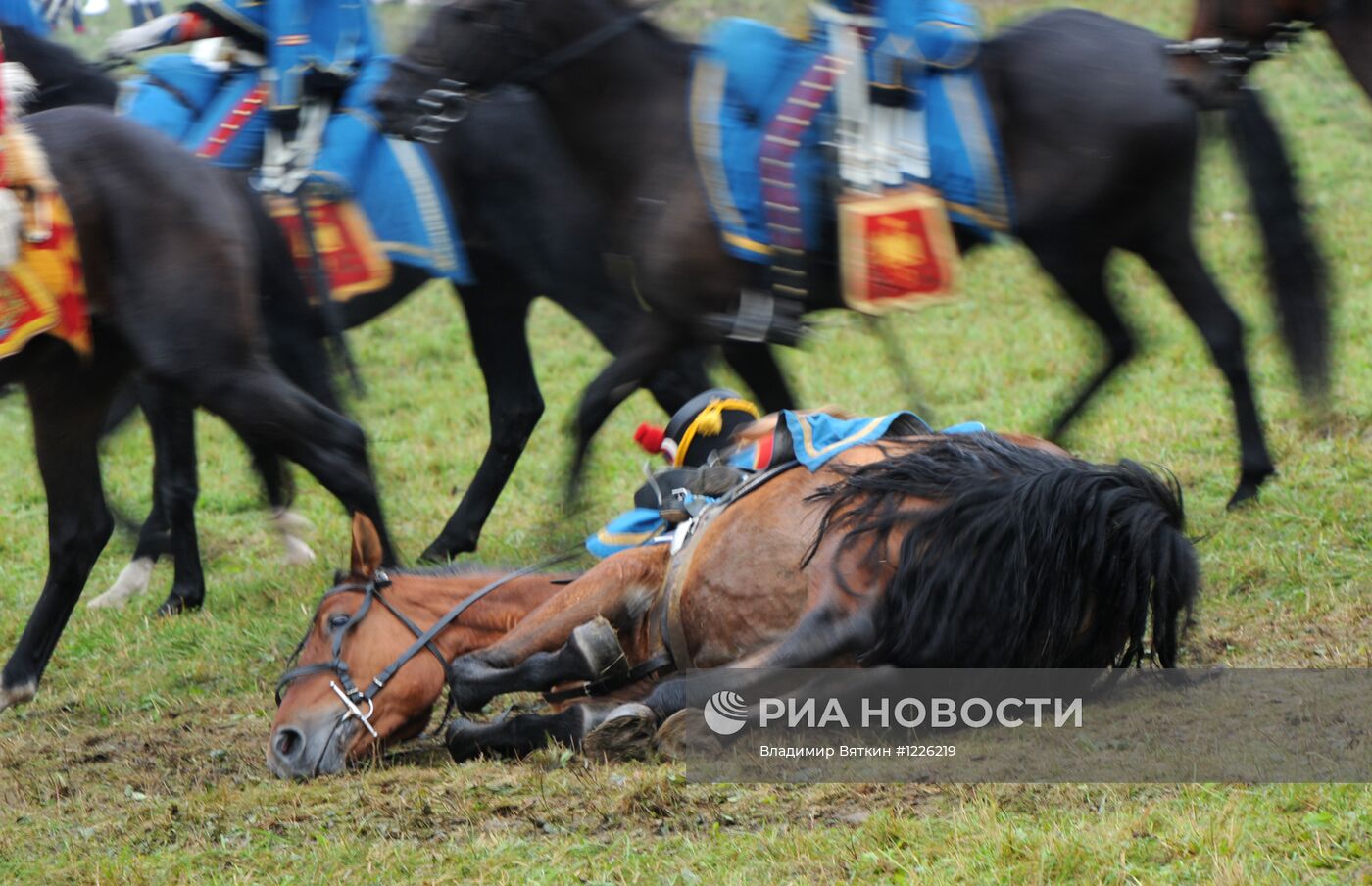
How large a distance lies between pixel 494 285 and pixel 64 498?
2547mm

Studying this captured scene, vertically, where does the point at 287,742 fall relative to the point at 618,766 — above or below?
below

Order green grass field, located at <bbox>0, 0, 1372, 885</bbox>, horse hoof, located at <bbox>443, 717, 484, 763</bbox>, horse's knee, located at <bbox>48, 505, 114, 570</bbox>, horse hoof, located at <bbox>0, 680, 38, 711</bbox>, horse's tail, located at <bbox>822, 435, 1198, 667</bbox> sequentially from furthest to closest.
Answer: horse's knee, located at <bbox>48, 505, 114, 570</bbox> → horse hoof, located at <bbox>0, 680, 38, 711</bbox> → horse hoof, located at <bbox>443, 717, 484, 763</bbox> → horse's tail, located at <bbox>822, 435, 1198, 667</bbox> → green grass field, located at <bbox>0, 0, 1372, 885</bbox>

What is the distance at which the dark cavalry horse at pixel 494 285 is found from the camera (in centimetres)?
658

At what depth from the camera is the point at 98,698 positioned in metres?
5.38

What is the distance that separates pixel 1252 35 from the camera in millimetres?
5133

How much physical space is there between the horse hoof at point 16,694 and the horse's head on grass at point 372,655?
Answer: 1.33 meters

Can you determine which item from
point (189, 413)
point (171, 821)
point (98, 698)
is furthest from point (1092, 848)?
point (189, 413)

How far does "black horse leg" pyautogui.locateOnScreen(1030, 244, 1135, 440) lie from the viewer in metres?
6.12

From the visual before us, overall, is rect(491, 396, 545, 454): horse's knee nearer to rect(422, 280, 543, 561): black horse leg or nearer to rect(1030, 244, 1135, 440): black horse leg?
rect(422, 280, 543, 561): black horse leg

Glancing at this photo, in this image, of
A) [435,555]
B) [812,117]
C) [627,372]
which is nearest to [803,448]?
[627,372]

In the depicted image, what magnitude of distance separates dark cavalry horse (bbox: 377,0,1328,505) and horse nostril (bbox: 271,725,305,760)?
1.89 meters

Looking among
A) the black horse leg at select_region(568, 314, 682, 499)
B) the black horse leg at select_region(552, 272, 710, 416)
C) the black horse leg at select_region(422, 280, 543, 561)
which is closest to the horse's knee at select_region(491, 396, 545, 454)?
the black horse leg at select_region(422, 280, 543, 561)

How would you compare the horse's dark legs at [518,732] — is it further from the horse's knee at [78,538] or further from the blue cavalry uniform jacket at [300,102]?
the blue cavalry uniform jacket at [300,102]

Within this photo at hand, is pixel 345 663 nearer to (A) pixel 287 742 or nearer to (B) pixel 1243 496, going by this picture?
(A) pixel 287 742
